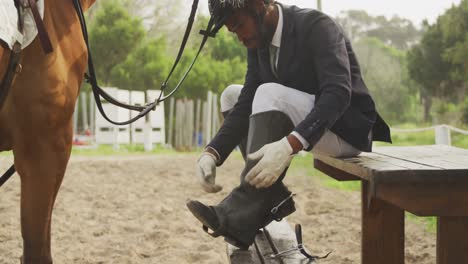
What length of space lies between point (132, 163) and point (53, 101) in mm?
6927

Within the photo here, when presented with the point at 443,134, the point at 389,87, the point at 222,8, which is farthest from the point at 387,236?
the point at 389,87

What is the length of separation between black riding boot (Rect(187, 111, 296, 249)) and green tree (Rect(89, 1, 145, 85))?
16.5m

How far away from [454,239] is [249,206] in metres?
0.69

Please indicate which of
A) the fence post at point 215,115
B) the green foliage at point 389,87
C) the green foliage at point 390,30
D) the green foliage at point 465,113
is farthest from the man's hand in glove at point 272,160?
the green foliage at point 390,30

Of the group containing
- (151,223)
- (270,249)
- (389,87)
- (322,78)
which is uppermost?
(322,78)

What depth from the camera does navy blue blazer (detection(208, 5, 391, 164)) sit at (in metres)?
2.06

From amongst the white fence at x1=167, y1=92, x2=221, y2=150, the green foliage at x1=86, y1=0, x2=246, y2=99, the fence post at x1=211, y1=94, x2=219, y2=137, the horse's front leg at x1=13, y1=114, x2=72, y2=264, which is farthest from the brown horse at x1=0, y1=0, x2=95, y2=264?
the green foliage at x1=86, y1=0, x2=246, y2=99

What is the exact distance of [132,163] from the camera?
904 centimetres

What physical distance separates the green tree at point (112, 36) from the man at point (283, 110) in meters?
16.3

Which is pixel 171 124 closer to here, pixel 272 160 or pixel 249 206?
pixel 249 206

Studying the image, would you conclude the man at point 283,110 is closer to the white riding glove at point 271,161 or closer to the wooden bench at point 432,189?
the white riding glove at point 271,161

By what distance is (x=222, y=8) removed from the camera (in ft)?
7.24

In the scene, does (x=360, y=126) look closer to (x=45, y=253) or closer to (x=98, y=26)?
(x=45, y=253)

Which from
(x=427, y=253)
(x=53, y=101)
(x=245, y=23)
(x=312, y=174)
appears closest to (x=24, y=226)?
(x=53, y=101)
